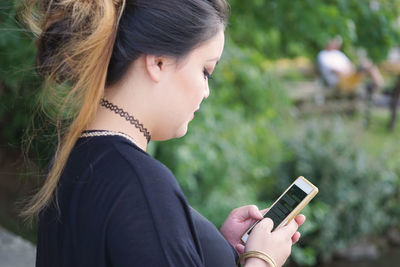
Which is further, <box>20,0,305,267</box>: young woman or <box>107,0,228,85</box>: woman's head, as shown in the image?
<box>107,0,228,85</box>: woman's head

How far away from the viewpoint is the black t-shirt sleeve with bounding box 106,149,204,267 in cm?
91

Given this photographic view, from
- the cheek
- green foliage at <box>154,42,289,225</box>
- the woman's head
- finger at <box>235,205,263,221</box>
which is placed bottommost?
green foliage at <box>154,42,289,225</box>

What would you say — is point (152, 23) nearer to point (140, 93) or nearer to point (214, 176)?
point (140, 93)

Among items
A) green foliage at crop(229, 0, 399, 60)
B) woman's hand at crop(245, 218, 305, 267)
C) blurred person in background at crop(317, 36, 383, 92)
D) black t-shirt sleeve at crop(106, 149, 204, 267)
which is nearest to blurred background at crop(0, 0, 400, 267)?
green foliage at crop(229, 0, 399, 60)

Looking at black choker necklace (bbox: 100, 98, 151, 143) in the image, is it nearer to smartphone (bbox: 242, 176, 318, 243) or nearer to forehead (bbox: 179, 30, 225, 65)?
forehead (bbox: 179, 30, 225, 65)

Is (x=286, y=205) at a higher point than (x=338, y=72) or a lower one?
higher

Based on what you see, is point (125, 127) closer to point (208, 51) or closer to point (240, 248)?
point (208, 51)

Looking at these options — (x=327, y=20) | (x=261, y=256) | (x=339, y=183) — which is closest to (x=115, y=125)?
(x=261, y=256)

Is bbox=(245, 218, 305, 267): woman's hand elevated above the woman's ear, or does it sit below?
below

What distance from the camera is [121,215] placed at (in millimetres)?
933

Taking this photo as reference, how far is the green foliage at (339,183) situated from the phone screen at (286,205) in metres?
2.60

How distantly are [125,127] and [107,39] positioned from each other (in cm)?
21

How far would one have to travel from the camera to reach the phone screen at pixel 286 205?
1284 millimetres

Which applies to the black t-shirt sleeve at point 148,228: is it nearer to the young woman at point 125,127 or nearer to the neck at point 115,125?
the young woman at point 125,127
